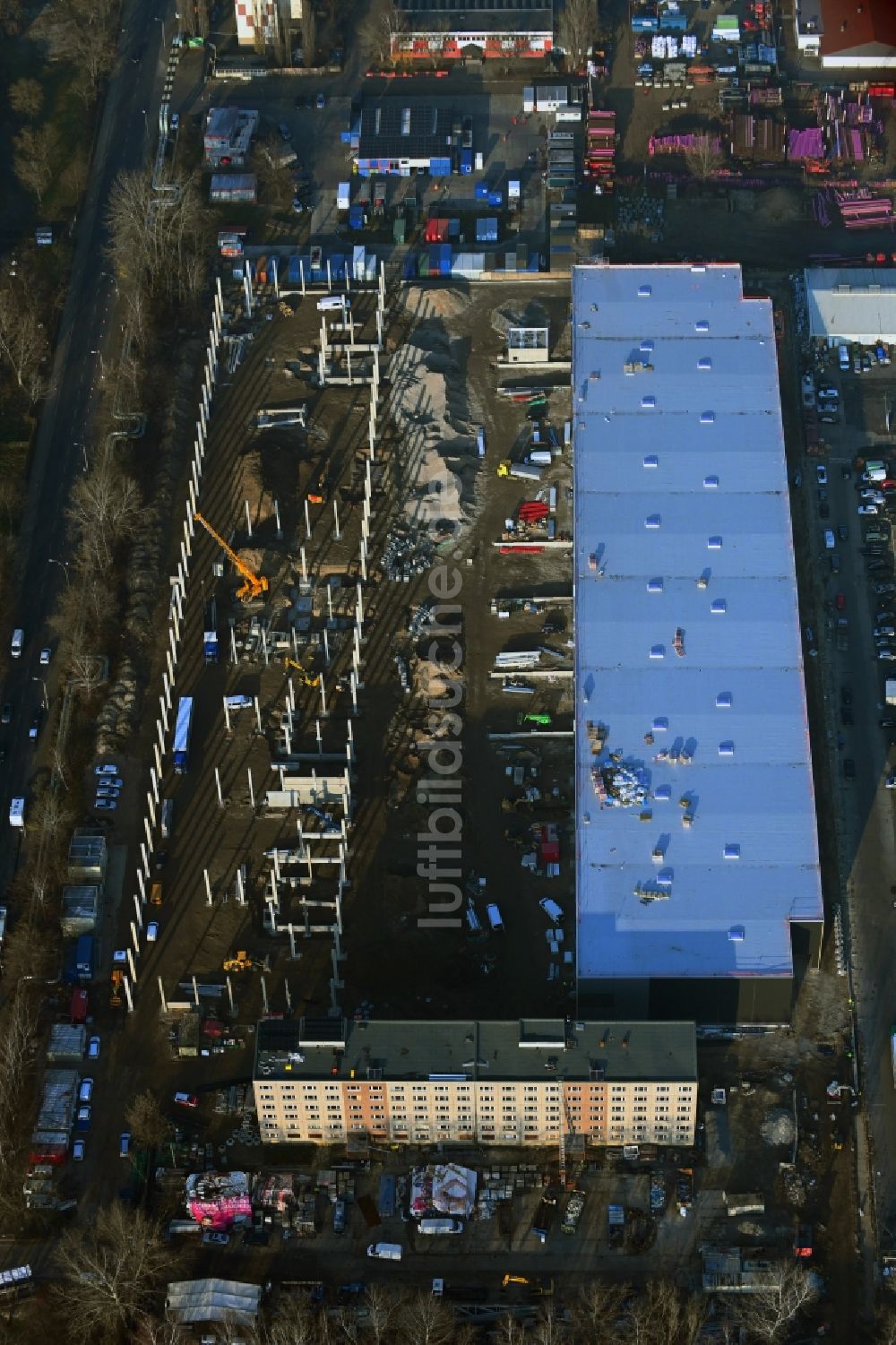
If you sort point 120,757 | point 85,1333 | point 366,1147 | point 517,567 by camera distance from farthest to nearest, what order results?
1. point 517,567
2. point 120,757
3. point 366,1147
4. point 85,1333

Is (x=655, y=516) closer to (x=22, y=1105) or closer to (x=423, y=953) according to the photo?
(x=423, y=953)

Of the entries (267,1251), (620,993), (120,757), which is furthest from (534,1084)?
(120,757)

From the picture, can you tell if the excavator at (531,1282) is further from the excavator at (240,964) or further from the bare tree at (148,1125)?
the excavator at (240,964)

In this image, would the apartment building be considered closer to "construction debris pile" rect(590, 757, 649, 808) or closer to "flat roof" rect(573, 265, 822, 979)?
"flat roof" rect(573, 265, 822, 979)

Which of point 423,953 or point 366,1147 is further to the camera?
point 423,953

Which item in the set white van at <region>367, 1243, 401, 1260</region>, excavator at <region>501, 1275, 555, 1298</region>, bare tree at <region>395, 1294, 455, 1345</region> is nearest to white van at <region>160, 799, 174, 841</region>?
white van at <region>367, 1243, 401, 1260</region>

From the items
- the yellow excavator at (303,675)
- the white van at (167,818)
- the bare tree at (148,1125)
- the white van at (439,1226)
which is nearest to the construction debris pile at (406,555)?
the yellow excavator at (303,675)
